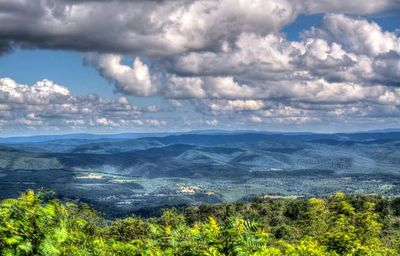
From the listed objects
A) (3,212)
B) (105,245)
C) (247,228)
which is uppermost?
(3,212)

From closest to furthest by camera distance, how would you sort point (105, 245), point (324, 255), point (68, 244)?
point (68, 244)
point (105, 245)
point (324, 255)

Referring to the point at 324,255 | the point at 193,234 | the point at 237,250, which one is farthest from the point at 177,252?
the point at 324,255

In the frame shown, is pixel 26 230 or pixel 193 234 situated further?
pixel 193 234

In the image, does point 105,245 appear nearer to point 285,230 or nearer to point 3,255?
point 3,255

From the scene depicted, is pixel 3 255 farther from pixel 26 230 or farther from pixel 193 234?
pixel 193 234

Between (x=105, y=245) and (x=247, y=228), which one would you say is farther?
(x=105, y=245)

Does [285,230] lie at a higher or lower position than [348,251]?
lower

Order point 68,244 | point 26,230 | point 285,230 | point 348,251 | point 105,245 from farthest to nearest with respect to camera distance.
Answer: point 285,230, point 348,251, point 105,245, point 68,244, point 26,230

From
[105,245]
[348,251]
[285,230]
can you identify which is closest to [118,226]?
[285,230]

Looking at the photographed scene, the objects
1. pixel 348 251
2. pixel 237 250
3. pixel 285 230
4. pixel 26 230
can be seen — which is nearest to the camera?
pixel 26 230
